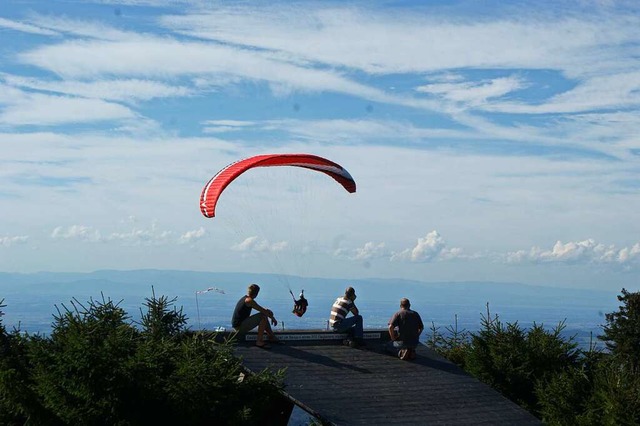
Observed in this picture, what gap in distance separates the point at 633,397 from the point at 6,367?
1169 cm

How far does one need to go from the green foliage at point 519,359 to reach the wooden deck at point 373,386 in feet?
4.67

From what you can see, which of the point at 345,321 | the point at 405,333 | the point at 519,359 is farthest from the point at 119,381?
the point at 519,359

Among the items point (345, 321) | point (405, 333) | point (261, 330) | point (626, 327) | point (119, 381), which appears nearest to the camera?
point (119, 381)

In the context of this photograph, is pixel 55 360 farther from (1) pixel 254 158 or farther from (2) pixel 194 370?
(1) pixel 254 158

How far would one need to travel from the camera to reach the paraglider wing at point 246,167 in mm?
20453

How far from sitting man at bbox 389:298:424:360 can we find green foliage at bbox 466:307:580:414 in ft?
7.11

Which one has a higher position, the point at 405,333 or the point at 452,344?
the point at 405,333

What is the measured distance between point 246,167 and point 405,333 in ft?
18.5

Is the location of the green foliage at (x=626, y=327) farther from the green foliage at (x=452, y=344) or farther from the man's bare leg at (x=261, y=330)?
the man's bare leg at (x=261, y=330)

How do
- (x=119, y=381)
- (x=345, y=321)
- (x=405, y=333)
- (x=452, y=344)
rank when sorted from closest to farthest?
1. (x=119, y=381)
2. (x=405, y=333)
3. (x=345, y=321)
4. (x=452, y=344)

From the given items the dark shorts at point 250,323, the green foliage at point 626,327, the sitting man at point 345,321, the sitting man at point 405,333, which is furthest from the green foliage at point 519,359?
the green foliage at point 626,327

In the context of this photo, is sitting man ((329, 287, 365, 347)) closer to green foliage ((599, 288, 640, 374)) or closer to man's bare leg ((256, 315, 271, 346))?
man's bare leg ((256, 315, 271, 346))

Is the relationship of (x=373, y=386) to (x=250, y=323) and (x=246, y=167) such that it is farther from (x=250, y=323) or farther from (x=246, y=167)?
(x=246, y=167)

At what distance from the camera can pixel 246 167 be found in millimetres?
20891
